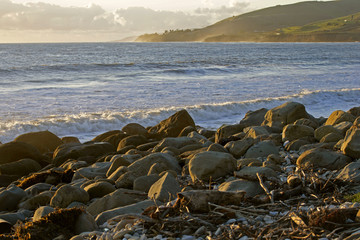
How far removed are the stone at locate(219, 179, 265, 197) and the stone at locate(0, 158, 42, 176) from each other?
15.6 ft

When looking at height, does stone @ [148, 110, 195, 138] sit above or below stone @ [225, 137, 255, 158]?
below

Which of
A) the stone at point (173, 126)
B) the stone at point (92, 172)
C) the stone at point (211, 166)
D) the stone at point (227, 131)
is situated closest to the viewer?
the stone at point (211, 166)

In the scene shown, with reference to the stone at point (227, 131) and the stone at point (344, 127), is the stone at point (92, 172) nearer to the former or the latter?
the stone at point (227, 131)

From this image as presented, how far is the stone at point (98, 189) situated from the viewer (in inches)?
207

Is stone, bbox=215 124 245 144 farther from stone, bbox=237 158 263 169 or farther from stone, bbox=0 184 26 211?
stone, bbox=0 184 26 211

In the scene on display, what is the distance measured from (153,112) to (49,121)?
335 centimetres

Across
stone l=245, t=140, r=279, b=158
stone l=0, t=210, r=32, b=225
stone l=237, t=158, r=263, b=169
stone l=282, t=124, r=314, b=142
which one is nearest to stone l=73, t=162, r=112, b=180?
stone l=0, t=210, r=32, b=225

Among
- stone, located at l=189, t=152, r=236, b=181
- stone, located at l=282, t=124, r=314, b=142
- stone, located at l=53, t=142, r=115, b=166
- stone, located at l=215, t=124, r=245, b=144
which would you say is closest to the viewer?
stone, located at l=189, t=152, r=236, b=181

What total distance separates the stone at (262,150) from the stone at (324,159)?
37.8 inches

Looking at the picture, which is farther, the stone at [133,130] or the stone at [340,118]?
the stone at [133,130]

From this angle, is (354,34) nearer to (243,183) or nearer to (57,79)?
(57,79)

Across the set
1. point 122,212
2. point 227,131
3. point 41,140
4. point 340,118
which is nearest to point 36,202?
point 122,212

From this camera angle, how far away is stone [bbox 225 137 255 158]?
6.38m

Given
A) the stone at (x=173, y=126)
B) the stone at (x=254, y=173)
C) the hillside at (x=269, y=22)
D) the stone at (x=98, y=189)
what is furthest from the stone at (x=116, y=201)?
the hillside at (x=269, y=22)
